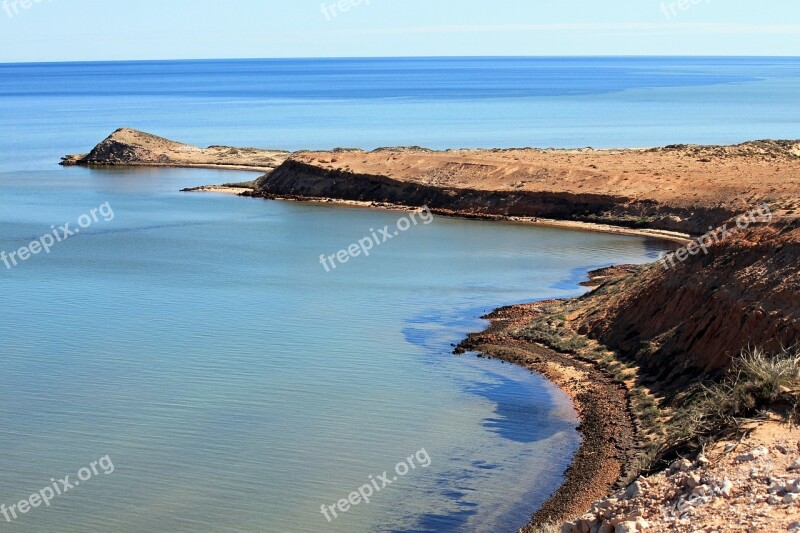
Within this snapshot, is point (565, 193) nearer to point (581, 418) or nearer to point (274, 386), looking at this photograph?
point (274, 386)

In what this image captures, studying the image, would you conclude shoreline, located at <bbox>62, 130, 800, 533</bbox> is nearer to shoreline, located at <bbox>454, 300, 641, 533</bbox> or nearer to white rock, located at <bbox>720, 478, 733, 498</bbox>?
shoreline, located at <bbox>454, 300, 641, 533</bbox>

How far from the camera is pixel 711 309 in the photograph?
76.7 feet

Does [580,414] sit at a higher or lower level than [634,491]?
lower

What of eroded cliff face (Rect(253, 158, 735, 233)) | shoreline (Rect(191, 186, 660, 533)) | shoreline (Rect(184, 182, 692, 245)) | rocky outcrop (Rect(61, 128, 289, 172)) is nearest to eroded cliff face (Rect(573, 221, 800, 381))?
shoreline (Rect(191, 186, 660, 533))

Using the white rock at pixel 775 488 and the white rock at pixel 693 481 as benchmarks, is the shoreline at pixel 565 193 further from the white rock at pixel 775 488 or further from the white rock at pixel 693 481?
the white rock at pixel 775 488

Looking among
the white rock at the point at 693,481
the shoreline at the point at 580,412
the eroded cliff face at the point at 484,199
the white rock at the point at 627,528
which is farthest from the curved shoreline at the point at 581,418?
the eroded cliff face at the point at 484,199

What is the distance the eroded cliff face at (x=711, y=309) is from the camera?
2161cm

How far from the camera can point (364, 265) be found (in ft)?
123

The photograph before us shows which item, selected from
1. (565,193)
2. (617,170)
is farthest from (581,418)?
(617,170)

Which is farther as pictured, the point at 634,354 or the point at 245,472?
the point at 634,354

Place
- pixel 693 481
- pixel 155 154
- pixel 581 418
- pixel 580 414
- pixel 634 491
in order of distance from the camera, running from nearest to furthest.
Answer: pixel 693 481 → pixel 634 491 → pixel 581 418 → pixel 580 414 → pixel 155 154

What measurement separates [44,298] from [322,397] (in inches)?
518

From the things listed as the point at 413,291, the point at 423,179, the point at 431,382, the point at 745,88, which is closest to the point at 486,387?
the point at 431,382

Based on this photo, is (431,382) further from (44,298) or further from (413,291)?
(44,298)
